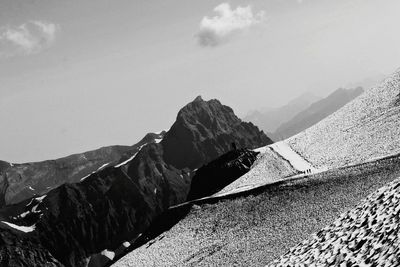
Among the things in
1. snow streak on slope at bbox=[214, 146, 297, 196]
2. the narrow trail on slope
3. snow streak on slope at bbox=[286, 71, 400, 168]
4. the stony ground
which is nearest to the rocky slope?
the narrow trail on slope

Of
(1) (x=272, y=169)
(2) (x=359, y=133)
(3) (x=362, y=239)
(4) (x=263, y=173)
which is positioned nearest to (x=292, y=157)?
(1) (x=272, y=169)

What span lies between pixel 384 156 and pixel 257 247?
2050 cm

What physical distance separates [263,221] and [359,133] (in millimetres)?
32508

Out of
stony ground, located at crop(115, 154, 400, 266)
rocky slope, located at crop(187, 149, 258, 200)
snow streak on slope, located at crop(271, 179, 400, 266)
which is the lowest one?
stony ground, located at crop(115, 154, 400, 266)

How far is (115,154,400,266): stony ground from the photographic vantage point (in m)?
44.1

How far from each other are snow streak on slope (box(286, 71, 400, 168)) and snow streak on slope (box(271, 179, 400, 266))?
122ft

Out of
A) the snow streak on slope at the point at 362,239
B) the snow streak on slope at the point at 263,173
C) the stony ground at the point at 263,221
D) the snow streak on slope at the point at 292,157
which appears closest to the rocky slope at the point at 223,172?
the snow streak on slope at the point at 263,173

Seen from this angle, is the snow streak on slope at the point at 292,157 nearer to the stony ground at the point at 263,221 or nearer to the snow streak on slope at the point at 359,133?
the snow streak on slope at the point at 359,133

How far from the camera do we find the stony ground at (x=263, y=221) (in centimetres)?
4406

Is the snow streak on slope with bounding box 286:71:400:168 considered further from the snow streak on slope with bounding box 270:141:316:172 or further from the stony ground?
the stony ground

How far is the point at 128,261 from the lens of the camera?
2320 inches

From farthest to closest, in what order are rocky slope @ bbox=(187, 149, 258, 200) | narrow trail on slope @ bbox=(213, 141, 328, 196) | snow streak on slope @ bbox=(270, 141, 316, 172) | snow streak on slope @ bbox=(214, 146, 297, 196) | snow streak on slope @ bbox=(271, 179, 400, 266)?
rocky slope @ bbox=(187, 149, 258, 200), snow streak on slope @ bbox=(270, 141, 316, 172), snow streak on slope @ bbox=(214, 146, 297, 196), narrow trail on slope @ bbox=(213, 141, 328, 196), snow streak on slope @ bbox=(271, 179, 400, 266)

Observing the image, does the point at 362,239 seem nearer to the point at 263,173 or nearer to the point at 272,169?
the point at 263,173

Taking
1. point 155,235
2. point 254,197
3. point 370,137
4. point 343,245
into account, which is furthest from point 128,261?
point 343,245
